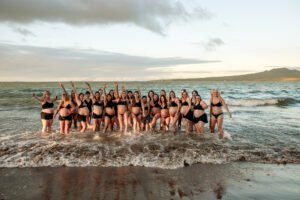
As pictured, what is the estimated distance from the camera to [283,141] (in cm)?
1052

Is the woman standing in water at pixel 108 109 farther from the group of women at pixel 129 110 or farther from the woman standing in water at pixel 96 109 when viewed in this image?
the woman standing in water at pixel 96 109

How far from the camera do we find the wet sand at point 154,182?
5.67m

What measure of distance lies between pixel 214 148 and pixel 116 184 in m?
4.29

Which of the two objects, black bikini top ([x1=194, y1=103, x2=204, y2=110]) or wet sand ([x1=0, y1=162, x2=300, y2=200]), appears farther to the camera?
black bikini top ([x1=194, y1=103, x2=204, y2=110])

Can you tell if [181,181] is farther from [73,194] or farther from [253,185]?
[73,194]

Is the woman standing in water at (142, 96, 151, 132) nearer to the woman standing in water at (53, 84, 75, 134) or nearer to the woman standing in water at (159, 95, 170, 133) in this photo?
the woman standing in water at (159, 95, 170, 133)

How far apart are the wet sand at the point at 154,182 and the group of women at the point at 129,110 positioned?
4.06 meters

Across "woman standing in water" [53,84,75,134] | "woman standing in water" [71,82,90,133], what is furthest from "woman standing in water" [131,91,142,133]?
"woman standing in water" [53,84,75,134]

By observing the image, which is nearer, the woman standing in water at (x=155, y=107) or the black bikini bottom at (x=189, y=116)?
the black bikini bottom at (x=189, y=116)

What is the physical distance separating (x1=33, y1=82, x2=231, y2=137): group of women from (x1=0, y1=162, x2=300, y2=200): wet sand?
13.3ft

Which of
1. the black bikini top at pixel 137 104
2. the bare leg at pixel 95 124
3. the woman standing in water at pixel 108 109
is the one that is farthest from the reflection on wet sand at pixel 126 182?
the black bikini top at pixel 137 104

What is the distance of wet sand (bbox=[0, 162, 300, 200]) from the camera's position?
567cm

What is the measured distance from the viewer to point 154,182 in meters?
6.42

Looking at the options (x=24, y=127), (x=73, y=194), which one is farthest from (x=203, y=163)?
(x=24, y=127)
